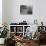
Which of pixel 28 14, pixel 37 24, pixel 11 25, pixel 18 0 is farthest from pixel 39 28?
pixel 18 0

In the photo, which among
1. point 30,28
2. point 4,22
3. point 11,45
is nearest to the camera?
point 11,45

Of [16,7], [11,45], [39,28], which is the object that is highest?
[16,7]

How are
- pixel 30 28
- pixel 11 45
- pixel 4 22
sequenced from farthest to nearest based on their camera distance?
pixel 4 22, pixel 30 28, pixel 11 45

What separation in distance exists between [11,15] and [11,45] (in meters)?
2.18

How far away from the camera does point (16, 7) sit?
5.77m

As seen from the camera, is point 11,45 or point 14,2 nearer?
point 11,45

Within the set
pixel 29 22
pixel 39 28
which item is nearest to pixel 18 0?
pixel 29 22

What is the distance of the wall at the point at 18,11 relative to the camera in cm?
575

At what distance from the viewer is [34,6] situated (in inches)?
228

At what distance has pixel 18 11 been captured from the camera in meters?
5.77

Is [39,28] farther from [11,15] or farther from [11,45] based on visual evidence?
[11,45]

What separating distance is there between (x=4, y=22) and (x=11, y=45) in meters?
2.00

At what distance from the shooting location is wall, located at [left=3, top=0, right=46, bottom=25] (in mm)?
5746

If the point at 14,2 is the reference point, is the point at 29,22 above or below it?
below
